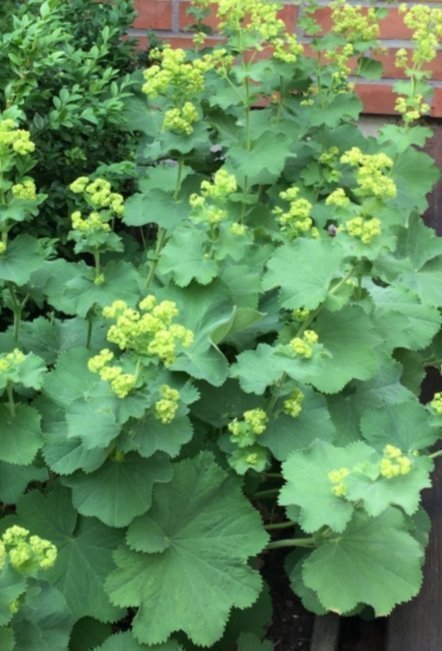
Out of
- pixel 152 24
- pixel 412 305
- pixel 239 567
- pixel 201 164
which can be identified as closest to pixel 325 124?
pixel 201 164


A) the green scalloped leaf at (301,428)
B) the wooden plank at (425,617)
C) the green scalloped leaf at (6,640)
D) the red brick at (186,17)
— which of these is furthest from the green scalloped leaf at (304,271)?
the red brick at (186,17)

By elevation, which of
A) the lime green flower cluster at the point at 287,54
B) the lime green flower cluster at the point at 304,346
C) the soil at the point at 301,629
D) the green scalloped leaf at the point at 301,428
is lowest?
the soil at the point at 301,629

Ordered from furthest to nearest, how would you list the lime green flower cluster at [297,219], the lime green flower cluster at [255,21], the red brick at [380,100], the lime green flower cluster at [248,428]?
1. the red brick at [380,100]
2. the lime green flower cluster at [255,21]
3. the lime green flower cluster at [297,219]
4. the lime green flower cluster at [248,428]

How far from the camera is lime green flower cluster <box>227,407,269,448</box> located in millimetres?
1824

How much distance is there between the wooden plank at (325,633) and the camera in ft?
6.64

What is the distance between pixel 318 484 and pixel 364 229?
1.59 feet

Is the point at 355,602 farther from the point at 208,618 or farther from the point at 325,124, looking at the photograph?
the point at 325,124

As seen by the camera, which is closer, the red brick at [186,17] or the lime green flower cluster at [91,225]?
the lime green flower cluster at [91,225]

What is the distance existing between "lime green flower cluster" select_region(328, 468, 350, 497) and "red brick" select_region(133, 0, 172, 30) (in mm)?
2578

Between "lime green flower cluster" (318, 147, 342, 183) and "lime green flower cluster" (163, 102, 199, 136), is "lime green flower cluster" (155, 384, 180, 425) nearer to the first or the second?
"lime green flower cluster" (163, 102, 199, 136)

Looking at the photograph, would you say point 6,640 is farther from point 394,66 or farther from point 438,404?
point 394,66

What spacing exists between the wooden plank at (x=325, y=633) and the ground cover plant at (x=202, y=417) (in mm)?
79

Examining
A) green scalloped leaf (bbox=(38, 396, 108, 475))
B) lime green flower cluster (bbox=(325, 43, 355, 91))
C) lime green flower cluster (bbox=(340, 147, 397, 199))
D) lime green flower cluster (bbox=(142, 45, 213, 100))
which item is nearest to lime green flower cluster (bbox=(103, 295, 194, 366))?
green scalloped leaf (bbox=(38, 396, 108, 475))

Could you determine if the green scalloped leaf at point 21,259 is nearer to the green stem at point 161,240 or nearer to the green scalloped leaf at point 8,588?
the green stem at point 161,240
